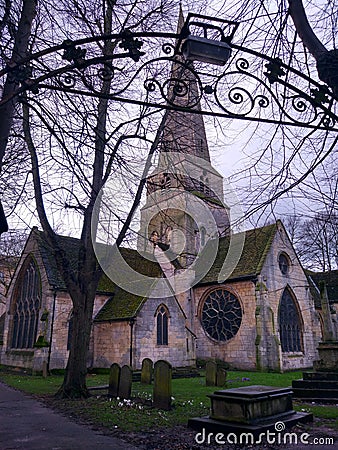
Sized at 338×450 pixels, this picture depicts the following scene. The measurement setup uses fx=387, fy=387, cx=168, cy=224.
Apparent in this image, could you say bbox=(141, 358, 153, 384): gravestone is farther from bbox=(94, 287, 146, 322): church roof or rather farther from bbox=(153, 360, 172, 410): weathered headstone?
bbox=(153, 360, 172, 410): weathered headstone

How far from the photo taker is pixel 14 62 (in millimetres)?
4141

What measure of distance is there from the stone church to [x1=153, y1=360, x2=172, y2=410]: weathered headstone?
799 cm

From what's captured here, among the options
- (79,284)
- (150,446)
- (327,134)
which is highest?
(327,134)

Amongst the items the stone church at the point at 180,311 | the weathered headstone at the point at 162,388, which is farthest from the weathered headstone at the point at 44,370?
the weathered headstone at the point at 162,388

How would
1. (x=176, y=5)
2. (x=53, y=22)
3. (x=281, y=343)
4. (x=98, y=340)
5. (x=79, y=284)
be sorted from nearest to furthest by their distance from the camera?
(x=53, y=22), (x=176, y=5), (x=79, y=284), (x=98, y=340), (x=281, y=343)

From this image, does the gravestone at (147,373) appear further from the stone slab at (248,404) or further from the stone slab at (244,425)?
the stone slab at (248,404)

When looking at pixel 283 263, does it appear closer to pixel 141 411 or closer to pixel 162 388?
pixel 162 388

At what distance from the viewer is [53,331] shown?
20.0 m

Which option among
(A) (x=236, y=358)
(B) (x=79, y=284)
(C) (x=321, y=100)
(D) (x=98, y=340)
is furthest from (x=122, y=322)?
(C) (x=321, y=100)

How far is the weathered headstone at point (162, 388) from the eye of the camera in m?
9.16

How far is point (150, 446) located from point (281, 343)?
18.5 meters

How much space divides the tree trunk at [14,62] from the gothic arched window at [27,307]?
18027mm

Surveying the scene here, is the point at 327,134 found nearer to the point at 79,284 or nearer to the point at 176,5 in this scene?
the point at 176,5

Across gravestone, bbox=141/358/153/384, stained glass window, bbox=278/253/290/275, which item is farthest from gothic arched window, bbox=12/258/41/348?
stained glass window, bbox=278/253/290/275
